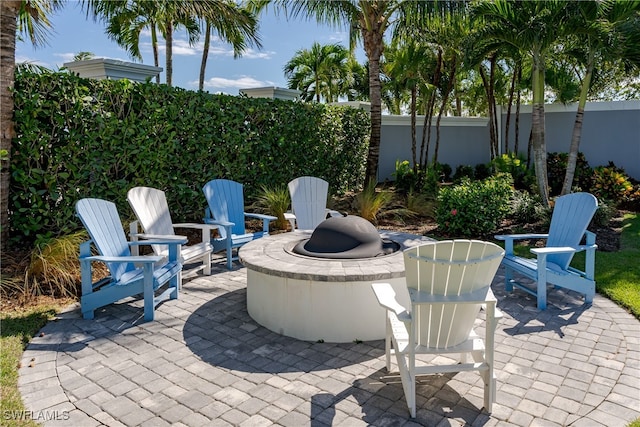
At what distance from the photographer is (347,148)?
32.8 ft

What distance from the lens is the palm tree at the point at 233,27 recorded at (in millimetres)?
9891

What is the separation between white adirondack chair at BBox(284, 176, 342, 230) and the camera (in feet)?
20.7

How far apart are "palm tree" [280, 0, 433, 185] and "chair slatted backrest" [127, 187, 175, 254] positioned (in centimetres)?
444

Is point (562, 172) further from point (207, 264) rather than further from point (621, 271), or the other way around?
point (207, 264)

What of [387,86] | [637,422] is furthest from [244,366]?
[387,86]

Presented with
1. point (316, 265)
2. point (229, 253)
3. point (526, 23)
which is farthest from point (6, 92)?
point (526, 23)

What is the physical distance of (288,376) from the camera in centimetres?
299

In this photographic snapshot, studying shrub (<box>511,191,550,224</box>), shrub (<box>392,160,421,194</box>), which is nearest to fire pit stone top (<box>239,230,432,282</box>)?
shrub (<box>511,191,550,224</box>)

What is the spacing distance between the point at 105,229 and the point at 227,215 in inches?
72.7

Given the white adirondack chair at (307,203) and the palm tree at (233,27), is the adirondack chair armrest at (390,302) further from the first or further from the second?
the palm tree at (233,27)

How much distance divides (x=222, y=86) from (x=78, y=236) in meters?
3.66

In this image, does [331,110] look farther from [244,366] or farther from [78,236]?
[244,366]
